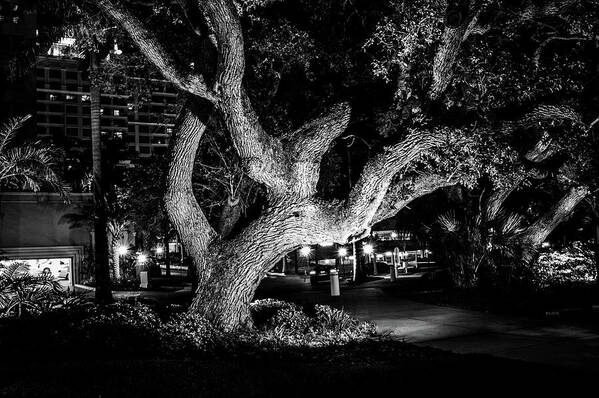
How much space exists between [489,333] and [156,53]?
7.99 m

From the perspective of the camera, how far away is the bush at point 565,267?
1889 cm

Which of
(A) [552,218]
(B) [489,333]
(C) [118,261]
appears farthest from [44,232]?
(B) [489,333]

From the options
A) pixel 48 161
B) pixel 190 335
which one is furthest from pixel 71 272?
pixel 190 335

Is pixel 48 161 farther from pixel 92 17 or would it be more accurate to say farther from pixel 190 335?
pixel 190 335

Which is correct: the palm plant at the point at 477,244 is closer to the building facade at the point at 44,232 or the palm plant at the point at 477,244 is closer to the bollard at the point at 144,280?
the bollard at the point at 144,280

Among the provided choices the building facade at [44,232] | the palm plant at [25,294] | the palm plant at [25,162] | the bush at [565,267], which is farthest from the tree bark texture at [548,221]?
the building facade at [44,232]

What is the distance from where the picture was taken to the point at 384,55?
41.4ft

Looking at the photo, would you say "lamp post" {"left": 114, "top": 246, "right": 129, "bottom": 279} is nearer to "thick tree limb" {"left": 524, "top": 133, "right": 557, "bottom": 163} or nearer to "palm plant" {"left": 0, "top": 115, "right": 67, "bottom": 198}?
"palm plant" {"left": 0, "top": 115, "right": 67, "bottom": 198}

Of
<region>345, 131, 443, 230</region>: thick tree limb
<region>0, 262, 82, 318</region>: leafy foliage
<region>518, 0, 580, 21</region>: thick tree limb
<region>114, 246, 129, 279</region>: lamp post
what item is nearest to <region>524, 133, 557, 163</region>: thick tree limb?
<region>518, 0, 580, 21</region>: thick tree limb

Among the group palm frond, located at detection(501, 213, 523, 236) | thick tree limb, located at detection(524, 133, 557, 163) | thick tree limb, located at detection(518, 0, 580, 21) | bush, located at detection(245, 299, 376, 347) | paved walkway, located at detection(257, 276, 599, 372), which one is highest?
thick tree limb, located at detection(518, 0, 580, 21)

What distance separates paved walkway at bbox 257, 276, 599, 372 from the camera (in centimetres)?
900

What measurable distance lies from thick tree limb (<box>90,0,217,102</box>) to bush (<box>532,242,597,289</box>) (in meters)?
13.0

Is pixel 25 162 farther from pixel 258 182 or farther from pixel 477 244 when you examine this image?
pixel 477 244

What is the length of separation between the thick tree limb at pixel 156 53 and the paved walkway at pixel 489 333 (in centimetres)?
589
